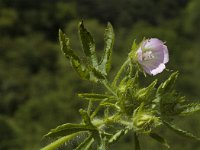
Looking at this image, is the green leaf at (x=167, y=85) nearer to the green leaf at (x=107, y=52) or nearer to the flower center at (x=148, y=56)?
the flower center at (x=148, y=56)

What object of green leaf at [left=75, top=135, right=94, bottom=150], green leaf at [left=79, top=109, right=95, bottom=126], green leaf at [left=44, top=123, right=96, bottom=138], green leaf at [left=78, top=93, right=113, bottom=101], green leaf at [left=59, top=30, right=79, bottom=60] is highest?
green leaf at [left=59, top=30, right=79, bottom=60]

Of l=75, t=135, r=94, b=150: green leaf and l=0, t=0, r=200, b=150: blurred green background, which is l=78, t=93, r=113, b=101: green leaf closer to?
l=75, t=135, r=94, b=150: green leaf

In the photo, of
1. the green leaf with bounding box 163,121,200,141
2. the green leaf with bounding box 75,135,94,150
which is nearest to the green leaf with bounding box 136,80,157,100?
the green leaf with bounding box 163,121,200,141

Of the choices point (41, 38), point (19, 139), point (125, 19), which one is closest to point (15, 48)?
point (41, 38)

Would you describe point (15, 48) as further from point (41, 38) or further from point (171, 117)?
point (171, 117)

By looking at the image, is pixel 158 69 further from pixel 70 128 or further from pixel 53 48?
pixel 53 48

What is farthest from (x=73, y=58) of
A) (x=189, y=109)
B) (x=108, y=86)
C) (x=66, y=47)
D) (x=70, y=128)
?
(x=189, y=109)
